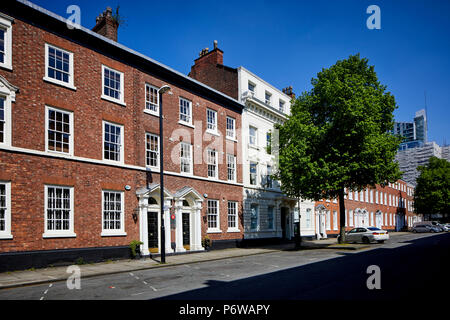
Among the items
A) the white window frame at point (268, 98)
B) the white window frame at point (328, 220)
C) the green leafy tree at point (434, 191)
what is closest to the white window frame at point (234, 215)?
the white window frame at point (268, 98)

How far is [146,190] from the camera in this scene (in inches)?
738

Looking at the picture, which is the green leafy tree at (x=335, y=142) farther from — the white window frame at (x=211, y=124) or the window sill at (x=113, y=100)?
the window sill at (x=113, y=100)

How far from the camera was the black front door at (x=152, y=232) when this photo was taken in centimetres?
1955

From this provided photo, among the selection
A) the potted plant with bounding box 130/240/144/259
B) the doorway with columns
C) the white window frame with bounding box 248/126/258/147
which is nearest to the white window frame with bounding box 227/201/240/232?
the doorway with columns

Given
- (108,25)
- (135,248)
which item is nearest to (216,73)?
(108,25)

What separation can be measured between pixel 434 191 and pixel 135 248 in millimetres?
61250

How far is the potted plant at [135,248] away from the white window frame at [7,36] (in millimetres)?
9658

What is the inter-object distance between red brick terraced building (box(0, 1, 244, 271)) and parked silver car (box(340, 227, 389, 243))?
1325cm

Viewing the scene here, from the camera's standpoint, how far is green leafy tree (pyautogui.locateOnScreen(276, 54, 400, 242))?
22859 mm

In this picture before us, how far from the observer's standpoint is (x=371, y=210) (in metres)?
54.2

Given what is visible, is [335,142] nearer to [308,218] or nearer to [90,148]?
[308,218]
